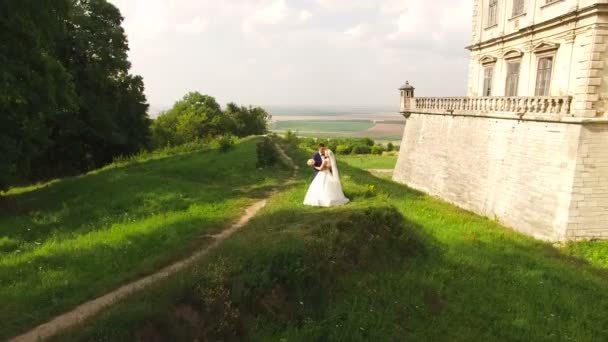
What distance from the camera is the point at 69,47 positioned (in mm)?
25891

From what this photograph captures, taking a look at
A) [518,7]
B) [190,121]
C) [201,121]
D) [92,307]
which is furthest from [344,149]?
[92,307]

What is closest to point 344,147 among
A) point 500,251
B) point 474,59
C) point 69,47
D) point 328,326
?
point 474,59

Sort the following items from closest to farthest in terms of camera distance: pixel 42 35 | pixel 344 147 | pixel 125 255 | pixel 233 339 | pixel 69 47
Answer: pixel 233 339
pixel 125 255
pixel 42 35
pixel 69 47
pixel 344 147

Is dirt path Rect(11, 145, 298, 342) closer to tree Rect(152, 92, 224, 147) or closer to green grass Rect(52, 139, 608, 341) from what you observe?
green grass Rect(52, 139, 608, 341)

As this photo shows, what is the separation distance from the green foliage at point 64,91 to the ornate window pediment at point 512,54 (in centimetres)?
2064

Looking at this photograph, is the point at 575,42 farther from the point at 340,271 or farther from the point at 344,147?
the point at 344,147

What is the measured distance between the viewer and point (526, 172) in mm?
16609

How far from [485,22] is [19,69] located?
23044 mm

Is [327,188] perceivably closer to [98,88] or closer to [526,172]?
[526,172]

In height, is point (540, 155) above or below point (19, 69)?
below

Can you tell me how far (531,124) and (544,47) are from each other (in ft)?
13.2

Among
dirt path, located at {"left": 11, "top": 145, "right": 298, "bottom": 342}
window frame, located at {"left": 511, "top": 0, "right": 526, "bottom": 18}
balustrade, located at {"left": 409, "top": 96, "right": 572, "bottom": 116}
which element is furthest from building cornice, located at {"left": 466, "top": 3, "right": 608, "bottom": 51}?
dirt path, located at {"left": 11, "top": 145, "right": 298, "bottom": 342}

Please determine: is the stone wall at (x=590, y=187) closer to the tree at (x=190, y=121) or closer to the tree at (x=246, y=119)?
the tree at (x=190, y=121)

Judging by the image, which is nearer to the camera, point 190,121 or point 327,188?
point 327,188
